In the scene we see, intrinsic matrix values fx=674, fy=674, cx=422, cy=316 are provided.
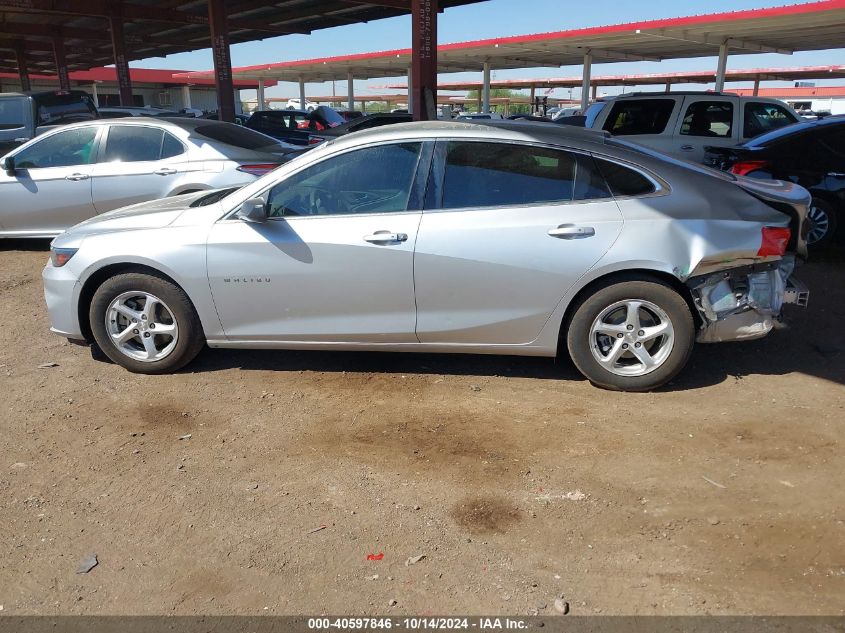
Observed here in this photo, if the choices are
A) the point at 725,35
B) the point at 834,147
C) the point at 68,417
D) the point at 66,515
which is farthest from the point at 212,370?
the point at 725,35

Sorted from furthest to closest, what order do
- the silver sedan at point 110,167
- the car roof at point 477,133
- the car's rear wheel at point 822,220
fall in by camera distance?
the silver sedan at point 110,167
the car's rear wheel at point 822,220
the car roof at point 477,133

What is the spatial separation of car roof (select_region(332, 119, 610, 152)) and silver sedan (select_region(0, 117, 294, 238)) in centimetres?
362

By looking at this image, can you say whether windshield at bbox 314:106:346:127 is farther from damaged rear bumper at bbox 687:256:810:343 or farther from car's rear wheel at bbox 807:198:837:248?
damaged rear bumper at bbox 687:256:810:343

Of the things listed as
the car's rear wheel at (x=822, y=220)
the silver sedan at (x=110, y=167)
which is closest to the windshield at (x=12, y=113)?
the silver sedan at (x=110, y=167)

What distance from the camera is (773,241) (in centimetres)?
413

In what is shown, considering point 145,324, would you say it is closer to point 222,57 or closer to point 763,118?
point 763,118

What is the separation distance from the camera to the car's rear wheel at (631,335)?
13.4ft

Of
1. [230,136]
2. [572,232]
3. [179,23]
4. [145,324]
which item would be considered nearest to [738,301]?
[572,232]

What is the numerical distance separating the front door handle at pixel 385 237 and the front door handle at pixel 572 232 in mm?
909

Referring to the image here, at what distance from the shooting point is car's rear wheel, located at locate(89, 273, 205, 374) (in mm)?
4496

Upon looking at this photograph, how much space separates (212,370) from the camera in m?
4.81

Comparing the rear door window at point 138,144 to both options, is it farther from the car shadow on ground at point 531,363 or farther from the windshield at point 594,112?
the windshield at point 594,112

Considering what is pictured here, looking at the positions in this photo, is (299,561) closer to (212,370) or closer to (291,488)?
(291,488)

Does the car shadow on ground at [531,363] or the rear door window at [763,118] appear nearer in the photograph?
the car shadow on ground at [531,363]
